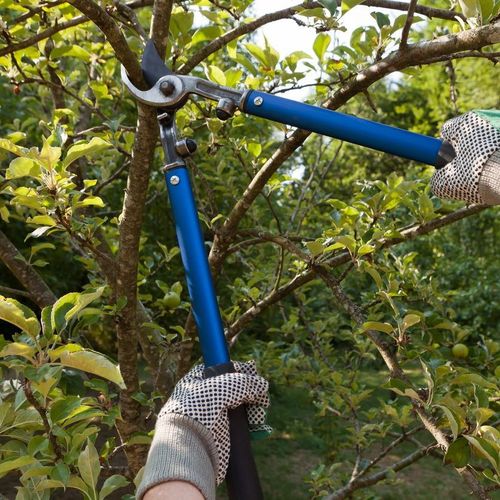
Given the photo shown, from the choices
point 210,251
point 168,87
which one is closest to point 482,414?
point 168,87

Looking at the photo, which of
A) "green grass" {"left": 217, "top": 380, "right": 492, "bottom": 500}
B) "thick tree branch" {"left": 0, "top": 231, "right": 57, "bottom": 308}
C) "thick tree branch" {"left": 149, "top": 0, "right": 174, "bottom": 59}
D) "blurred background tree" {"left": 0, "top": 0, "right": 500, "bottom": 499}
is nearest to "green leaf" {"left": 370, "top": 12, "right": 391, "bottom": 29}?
"blurred background tree" {"left": 0, "top": 0, "right": 500, "bottom": 499}

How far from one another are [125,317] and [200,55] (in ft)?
2.51

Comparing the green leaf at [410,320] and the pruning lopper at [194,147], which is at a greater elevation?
the pruning lopper at [194,147]

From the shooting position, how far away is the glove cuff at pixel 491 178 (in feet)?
3.15

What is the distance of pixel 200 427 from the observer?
90cm

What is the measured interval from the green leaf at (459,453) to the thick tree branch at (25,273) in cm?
129

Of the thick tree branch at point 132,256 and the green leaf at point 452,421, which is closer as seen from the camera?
the green leaf at point 452,421

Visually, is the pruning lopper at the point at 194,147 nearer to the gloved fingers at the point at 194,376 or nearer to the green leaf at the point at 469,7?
the gloved fingers at the point at 194,376

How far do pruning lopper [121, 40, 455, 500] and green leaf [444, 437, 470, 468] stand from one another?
0.47 metres

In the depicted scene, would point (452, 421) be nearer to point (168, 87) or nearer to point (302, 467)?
point (168, 87)

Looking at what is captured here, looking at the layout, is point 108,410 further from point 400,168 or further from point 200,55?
point 400,168

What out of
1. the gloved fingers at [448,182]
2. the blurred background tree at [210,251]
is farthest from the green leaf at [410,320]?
the gloved fingers at [448,182]

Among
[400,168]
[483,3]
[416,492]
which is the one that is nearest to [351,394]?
[483,3]

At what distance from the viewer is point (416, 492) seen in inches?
183
